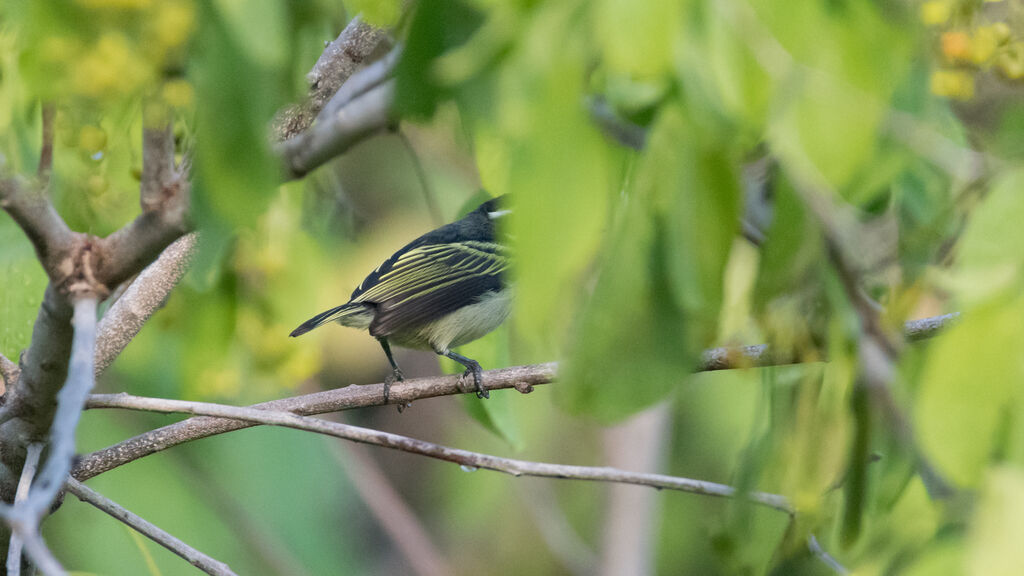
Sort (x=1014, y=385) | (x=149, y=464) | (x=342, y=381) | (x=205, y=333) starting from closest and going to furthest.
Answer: (x=1014, y=385) < (x=205, y=333) < (x=149, y=464) < (x=342, y=381)

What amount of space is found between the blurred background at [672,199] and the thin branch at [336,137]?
18 cm

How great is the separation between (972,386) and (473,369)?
1.90m

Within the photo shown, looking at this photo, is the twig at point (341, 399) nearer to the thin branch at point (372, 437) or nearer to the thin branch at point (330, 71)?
the thin branch at point (372, 437)

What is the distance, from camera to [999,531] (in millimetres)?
1104

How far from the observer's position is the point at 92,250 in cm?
166

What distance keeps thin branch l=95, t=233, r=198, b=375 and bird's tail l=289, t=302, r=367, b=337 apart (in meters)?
0.91

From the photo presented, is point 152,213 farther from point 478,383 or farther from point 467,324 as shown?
point 467,324

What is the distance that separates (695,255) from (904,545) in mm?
1132

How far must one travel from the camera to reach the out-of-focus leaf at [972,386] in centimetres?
119

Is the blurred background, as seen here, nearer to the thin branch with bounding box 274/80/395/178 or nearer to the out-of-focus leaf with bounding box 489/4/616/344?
the out-of-focus leaf with bounding box 489/4/616/344

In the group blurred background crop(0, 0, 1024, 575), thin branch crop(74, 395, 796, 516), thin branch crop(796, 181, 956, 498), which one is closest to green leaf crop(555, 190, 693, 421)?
blurred background crop(0, 0, 1024, 575)

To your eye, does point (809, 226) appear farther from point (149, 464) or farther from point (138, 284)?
point (149, 464)

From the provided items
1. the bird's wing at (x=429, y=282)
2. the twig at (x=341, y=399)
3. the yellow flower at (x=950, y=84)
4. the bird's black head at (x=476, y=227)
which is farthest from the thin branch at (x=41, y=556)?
the bird's black head at (x=476, y=227)

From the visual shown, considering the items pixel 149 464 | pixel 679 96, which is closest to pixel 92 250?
pixel 679 96
